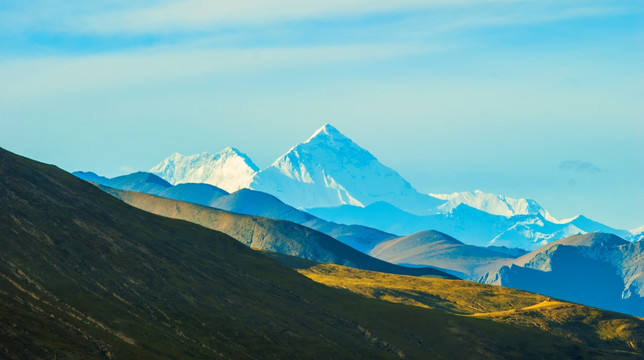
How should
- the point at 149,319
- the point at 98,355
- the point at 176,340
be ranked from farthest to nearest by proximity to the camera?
1. the point at 149,319
2. the point at 176,340
3. the point at 98,355

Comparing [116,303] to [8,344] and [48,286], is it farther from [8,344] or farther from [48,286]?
[8,344]

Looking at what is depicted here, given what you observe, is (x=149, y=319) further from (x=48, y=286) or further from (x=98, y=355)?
(x=98, y=355)

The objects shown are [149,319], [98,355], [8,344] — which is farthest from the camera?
[149,319]

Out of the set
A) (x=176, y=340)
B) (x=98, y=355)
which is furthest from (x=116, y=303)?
(x=98, y=355)

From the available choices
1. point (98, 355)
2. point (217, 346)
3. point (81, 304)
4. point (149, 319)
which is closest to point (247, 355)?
point (217, 346)

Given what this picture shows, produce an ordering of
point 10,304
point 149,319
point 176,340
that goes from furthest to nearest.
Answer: point 149,319
point 176,340
point 10,304

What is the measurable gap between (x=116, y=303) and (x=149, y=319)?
860 cm

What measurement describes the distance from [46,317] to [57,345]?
69.5ft

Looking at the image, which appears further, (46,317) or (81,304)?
(81,304)

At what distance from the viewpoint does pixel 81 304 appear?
186125 mm

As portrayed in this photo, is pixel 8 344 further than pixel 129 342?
No

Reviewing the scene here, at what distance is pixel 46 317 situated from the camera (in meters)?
162

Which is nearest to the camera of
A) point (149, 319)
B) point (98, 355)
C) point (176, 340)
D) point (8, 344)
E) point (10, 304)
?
point (8, 344)

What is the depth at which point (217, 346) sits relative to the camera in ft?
638
